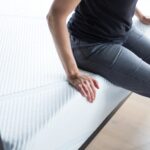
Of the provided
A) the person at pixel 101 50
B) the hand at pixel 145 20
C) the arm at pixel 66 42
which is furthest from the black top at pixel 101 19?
the hand at pixel 145 20

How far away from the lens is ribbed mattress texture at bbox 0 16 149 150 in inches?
36.6

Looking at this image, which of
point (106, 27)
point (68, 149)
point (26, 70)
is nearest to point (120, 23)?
point (106, 27)

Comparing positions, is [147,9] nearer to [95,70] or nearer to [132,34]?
[132,34]

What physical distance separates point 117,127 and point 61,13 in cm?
80

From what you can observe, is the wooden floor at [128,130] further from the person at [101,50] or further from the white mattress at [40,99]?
the person at [101,50]

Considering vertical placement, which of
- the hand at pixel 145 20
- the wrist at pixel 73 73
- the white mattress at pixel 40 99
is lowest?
the white mattress at pixel 40 99

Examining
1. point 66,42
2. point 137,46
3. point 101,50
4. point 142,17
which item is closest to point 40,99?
point 66,42

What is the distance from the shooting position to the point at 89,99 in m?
1.12

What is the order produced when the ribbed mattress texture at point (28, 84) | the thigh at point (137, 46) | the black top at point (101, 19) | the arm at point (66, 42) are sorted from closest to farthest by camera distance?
the ribbed mattress texture at point (28, 84) < the arm at point (66, 42) < the black top at point (101, 19) < the thigh at point (137, 46)

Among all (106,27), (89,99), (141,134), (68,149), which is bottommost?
(141,134)

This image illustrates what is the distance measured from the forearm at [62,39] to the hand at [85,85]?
0.02 meters

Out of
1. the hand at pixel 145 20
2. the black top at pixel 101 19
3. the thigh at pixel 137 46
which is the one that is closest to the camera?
the black top at pixel 101 19

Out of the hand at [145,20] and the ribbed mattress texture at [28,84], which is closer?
the ribbed mattress texture at [28,84]

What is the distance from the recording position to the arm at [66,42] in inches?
41.0
